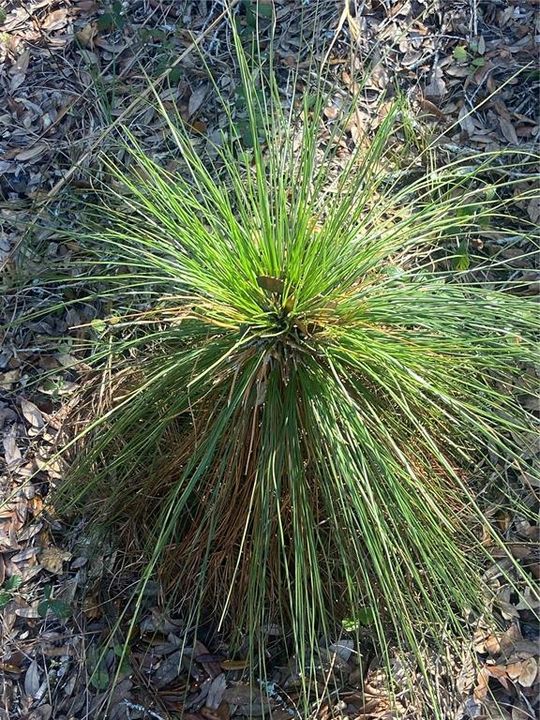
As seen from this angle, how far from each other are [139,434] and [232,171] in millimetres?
621

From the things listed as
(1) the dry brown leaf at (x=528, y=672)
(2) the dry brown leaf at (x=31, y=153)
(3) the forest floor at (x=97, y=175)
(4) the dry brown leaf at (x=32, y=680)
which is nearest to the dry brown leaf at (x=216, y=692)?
(3) the forest floor at (x=97, y=175)

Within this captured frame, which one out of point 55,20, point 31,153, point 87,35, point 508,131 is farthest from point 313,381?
point 55,20

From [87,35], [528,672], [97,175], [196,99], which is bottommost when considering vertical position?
[528,672]

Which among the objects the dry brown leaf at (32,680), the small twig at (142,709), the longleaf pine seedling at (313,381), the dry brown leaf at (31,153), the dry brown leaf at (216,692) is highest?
the dry brown leaf at (31,153)

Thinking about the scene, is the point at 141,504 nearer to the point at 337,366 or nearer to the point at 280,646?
the point at 280,646

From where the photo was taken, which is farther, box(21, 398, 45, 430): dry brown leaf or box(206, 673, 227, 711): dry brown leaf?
box(21, 398, 45, 430): dry brown leaf

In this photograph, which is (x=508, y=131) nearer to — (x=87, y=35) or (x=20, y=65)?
(x=87, y=35)

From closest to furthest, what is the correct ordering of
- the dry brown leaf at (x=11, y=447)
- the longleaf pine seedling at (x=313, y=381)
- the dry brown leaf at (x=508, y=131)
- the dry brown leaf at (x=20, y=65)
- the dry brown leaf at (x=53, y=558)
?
1. the longleaf pine seedling at (x=313, y=381)
2. the dry brown leaf at (x=53, y=558)
3. the dry brown leaf at (x=11, y=447)
4. the dry brown leaf at (x=508, y=131)
5. the dry brown leaf at (x=20, y=65)

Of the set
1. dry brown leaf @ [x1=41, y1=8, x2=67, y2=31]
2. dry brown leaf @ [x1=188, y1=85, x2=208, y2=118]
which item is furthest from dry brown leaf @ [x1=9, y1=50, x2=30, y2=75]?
dry brown leaf @ [x1=188, y1=85, x2=208, y2=118]

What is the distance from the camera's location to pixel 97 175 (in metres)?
2.17

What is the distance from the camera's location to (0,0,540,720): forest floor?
1.71 meters

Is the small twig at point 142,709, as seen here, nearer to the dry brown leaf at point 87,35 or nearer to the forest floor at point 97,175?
the forest floor at point 97,175

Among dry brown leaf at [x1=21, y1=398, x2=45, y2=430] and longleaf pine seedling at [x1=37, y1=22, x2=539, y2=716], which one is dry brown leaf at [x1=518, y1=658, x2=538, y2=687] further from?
dry brown leaf at [x1=21, y1=398, x2=45, y2=430]

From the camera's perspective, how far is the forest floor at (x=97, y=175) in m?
1.71
